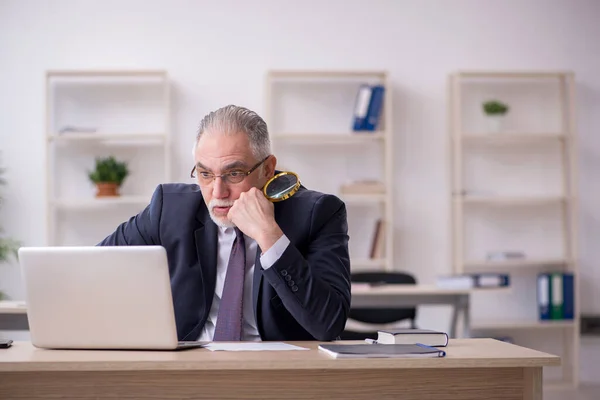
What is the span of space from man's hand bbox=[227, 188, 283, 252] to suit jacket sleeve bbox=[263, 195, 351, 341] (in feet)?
0.20

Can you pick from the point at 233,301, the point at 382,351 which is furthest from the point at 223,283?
the point at 382,351

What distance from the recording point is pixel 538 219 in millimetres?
5855

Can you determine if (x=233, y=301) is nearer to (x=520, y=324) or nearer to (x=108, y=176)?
(x=108, y=176)

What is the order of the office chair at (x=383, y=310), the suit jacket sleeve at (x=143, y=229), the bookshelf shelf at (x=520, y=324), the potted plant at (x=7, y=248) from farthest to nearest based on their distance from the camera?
the bookshelf shelf at (x=520, y=324) < the potted plant at (x=7, y=248) < the office chair at (x=383, y=310) < the suit jacket sleeve at (x=143, y=229)

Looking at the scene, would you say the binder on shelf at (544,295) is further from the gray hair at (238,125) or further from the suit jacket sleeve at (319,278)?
the gray hair at (238,125)

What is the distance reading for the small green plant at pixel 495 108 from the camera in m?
5.63

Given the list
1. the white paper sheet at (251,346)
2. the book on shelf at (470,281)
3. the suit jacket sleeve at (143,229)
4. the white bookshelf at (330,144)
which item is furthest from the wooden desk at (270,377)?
the white bookshelf at (330,144)

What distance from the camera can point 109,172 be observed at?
543 cm

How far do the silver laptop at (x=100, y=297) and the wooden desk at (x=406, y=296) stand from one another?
2.68 meters

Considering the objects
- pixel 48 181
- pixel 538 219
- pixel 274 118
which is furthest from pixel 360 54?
pixel 48 181

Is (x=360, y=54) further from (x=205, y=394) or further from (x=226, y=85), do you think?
(x=205, y=394)

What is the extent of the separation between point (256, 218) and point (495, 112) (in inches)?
153

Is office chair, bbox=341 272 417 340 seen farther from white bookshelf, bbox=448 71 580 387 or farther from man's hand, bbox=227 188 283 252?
man's hand, bbox=227 188 283 252

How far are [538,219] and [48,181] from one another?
11.0ft
